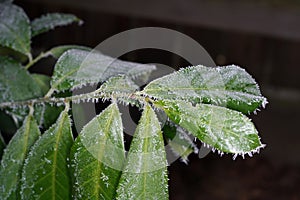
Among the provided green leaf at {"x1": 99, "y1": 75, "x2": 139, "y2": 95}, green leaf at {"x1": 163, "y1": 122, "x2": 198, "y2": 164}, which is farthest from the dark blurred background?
green leaf at {"x1": 99, "y1": 75, "x2": 139, "y2": 95}

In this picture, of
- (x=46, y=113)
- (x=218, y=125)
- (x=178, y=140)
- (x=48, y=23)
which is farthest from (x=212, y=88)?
(x=48, y=23)

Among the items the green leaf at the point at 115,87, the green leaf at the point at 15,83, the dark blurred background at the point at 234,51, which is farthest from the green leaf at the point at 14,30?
the dark blurred background at the point at 234,51

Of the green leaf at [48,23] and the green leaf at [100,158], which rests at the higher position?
the green leaf at [48,23]

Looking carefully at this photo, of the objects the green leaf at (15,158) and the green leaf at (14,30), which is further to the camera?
the green leaf at (14,30)

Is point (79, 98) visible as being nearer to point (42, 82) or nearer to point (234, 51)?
point (42, 82)

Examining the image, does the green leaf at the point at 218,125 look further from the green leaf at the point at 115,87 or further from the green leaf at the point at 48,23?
the green leaf at the point at 48,23

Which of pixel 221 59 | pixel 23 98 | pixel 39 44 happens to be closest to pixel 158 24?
pixel 221 59

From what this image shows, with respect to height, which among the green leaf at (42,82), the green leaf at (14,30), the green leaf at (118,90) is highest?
the green leaf at (14,30)

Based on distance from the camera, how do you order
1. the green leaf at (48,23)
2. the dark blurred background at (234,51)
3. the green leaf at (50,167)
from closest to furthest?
the green leaf at (50,167)
the green leaf at (48,23)
the dark blurred background at (234,51)

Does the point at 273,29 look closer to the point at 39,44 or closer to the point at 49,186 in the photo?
the point at 39,44
